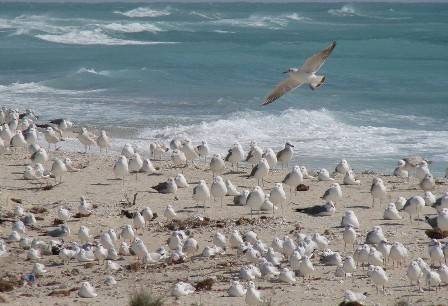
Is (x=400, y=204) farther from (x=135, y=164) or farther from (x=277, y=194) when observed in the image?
(x=135, y=164)

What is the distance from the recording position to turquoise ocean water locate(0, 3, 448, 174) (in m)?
25.4

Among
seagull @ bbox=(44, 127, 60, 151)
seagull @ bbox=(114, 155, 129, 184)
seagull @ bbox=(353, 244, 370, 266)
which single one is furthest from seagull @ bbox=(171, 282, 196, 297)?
seagull @ bbox=(44, 127, 60, 151)

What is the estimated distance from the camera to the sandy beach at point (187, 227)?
12.1 meters

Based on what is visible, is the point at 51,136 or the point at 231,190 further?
the point at 51,136

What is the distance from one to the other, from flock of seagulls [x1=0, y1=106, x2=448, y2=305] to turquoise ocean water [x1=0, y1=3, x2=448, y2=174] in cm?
363

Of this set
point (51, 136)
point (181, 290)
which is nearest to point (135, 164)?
point (51, 136)

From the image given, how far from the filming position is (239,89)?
36.4 m

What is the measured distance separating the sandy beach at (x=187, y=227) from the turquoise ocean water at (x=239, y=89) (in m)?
4.35

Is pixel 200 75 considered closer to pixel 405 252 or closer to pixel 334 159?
pixel 334 159

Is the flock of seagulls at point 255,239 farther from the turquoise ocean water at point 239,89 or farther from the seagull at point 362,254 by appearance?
the turquoise ocean water at point 239,89

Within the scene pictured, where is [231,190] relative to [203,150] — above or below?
above

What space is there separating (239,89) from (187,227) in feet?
69.3

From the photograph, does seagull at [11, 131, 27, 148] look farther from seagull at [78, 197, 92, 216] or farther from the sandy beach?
seagull at [78, 197, 92, 216]

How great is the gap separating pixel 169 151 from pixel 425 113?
38.2ft
